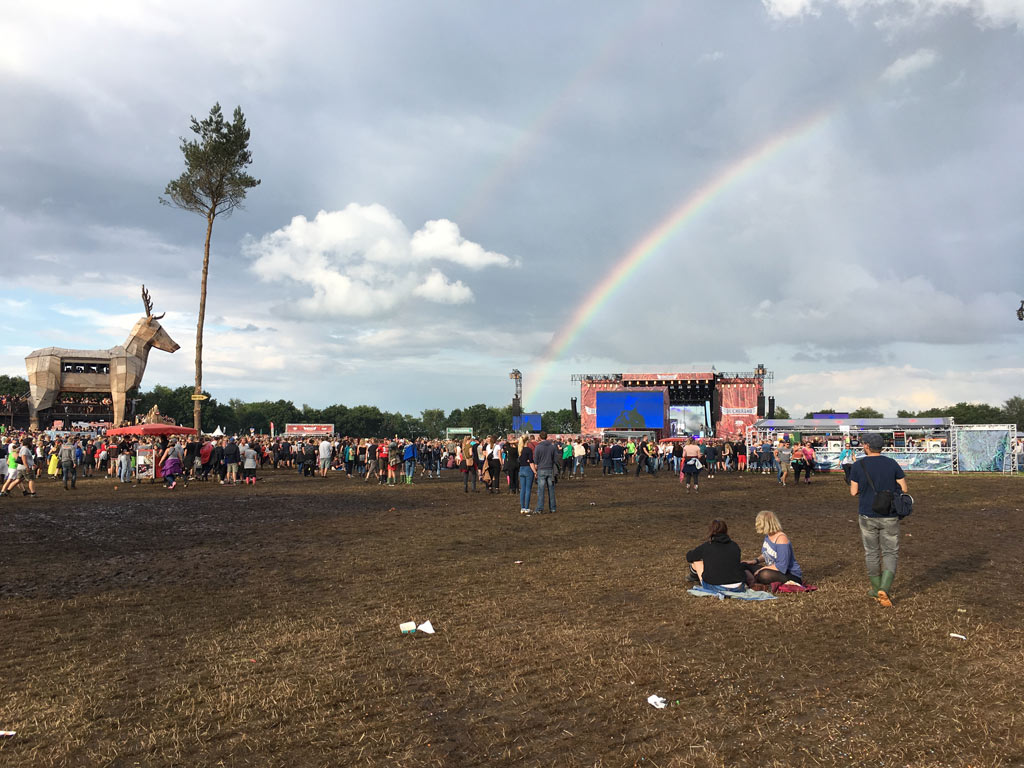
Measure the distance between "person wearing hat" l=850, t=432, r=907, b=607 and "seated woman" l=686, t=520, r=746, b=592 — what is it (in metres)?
1.30

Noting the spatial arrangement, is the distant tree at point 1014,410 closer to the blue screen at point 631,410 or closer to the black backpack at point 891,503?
the blue screen at point 631,410

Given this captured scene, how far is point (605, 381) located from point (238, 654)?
3127 inches

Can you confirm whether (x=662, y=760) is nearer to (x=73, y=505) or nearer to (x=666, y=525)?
(x=666, y=525)

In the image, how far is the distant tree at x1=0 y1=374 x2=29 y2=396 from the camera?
111m

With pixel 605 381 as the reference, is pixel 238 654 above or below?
Answer: below

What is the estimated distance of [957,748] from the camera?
3.68 metres

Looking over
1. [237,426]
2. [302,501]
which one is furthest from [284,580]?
[237,426]

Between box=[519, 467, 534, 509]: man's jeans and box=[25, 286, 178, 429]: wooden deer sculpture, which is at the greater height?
box=[25, 286, 178, 429]: wooden deer sculpture

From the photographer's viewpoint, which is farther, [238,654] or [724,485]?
[724,485]

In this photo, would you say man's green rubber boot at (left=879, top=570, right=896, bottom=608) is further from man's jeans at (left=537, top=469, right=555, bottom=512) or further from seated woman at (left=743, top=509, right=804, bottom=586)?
man's jeans at (left=537, top=469, right=555, bottom=512)

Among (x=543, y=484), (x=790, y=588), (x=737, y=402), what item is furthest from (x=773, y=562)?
(x=737, y=402)

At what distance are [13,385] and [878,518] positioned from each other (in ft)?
444

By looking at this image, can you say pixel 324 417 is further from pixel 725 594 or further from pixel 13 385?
pixel 725 594

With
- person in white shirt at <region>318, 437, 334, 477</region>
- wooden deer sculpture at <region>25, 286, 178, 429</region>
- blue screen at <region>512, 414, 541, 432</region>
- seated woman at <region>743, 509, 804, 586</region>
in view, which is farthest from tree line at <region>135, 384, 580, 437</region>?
seated woman at <region>743, 509, 804, 586</region>
